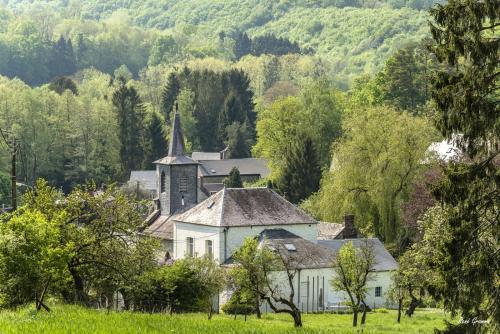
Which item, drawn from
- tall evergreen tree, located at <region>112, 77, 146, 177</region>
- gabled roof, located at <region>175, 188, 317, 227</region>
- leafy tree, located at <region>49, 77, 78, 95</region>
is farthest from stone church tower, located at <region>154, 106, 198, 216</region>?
leafy tree, located at <region>49, 77, 78, 95</region>

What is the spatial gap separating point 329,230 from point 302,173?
24.1m

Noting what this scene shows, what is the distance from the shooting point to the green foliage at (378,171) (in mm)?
64750

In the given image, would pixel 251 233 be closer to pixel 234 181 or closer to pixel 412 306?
pixel 412 306

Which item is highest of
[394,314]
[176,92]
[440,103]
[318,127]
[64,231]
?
[176,92]

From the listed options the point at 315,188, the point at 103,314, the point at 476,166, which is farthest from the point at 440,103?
the point at 315,188

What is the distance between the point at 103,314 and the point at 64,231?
7629 millimetres

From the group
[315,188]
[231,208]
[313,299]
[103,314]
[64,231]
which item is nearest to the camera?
[103,314]

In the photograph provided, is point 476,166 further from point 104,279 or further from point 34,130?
point 34,130

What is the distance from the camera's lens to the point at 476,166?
85.1 feet

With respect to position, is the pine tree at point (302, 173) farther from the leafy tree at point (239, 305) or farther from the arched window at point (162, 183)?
the leafy tree at point (239, 305)

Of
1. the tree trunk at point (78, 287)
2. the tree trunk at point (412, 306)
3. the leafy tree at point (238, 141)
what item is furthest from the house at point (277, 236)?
the leafy tree at point (238, 141)

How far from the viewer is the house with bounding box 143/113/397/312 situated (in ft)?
186

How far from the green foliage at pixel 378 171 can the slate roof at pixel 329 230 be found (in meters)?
1.34

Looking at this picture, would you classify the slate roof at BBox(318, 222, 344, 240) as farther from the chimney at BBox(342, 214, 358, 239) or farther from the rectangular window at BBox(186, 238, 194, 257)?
the rectangular window at BBox(186, 238, 194, 257)
